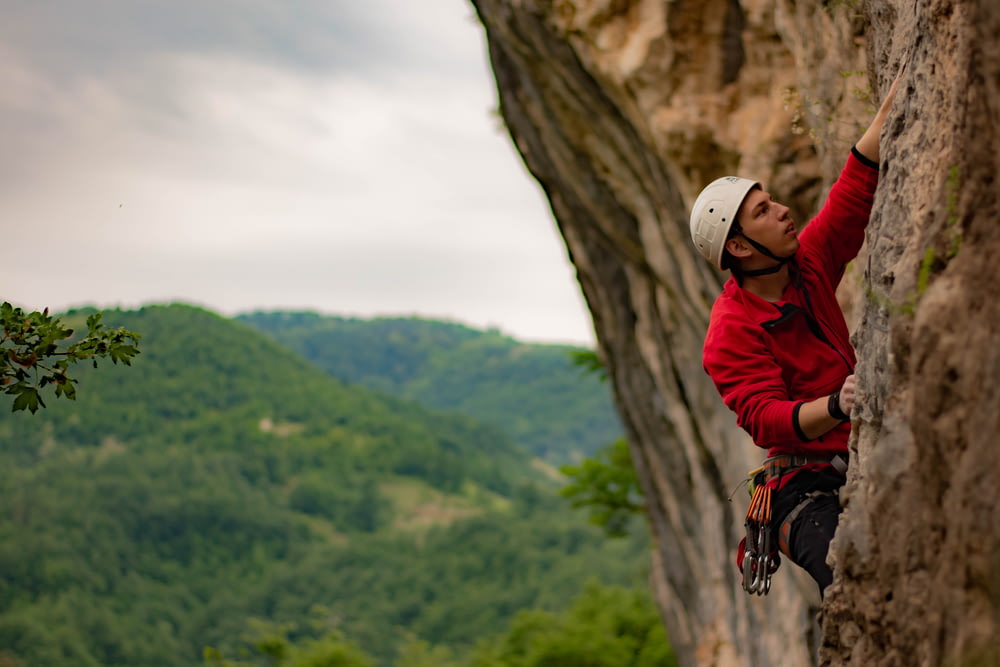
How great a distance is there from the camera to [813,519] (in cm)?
316

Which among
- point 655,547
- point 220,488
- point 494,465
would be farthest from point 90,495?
point 655,547

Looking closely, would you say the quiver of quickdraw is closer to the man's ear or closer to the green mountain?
the man's ear

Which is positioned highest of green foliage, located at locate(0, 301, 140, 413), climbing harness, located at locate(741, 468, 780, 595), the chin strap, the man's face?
the man's face

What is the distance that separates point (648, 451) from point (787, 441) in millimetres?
10591

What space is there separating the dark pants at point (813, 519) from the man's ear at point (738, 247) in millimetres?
753

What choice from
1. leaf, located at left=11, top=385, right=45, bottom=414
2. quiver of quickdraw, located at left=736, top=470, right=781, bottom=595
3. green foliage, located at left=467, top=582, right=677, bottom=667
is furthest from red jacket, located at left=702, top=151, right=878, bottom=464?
green foliage, located at left=467, top=582, right=677, bottom=667

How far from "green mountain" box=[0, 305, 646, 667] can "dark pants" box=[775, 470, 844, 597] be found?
56395 mm

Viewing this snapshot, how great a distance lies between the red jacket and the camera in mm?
3115

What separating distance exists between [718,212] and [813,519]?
1048 millimetres

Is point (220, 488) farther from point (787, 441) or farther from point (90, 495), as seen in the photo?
point (787, 441)

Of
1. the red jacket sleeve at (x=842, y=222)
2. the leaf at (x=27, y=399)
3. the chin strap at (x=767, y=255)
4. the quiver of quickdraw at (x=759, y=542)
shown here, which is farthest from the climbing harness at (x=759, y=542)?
the leaf at (x=27, y=399)

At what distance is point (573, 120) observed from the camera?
398 inches

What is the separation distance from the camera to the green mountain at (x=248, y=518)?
86.4 meters

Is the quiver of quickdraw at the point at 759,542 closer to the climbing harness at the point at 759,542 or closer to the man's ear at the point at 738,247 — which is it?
the climbing harness at the point at 759,542
